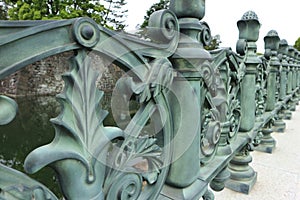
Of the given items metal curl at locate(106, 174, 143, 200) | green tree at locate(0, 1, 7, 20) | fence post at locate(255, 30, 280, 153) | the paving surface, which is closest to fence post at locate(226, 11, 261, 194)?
the paving surface

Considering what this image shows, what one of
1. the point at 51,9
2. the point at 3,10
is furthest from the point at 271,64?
the point at 3,10

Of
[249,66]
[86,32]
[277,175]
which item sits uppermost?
[86,32]

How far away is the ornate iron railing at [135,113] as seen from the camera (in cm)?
42

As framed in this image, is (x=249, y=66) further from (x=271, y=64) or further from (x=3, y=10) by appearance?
(x=3, y=10)

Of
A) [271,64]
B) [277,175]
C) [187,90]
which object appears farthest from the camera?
[271,64]

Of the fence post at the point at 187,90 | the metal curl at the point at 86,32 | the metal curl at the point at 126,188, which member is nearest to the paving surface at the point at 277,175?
the fence post at the point at 187,90

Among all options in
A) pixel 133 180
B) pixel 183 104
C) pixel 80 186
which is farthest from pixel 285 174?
pixel 80 186

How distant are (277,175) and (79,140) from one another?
1.94 metres

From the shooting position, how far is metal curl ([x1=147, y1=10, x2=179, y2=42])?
0.66 metres

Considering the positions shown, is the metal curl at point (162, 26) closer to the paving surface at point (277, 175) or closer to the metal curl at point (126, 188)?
the metal curl at point (126, 188)

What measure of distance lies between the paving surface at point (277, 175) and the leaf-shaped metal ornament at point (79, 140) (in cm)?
137

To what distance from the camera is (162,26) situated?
26.2 inches

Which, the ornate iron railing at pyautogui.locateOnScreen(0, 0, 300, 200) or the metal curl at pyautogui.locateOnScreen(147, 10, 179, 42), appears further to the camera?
the metal curl at pyautogui.locateOnScreen(147, 10, 179, 42)

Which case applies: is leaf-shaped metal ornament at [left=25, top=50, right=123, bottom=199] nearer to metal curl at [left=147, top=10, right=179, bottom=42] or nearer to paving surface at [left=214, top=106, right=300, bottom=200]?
metal curl at [left=147, top=10, right=179, bottom=42]
